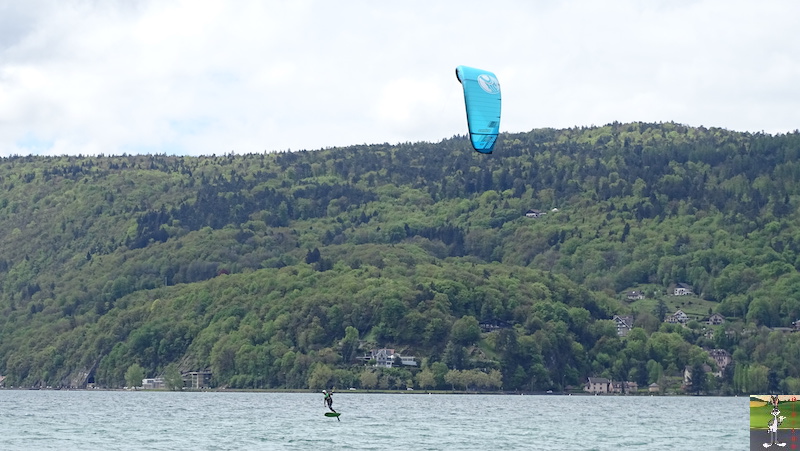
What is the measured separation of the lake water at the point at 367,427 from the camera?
82.8 m

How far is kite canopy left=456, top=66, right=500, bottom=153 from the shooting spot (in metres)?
65.3

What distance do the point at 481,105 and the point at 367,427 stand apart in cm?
4076

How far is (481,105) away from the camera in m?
66.1

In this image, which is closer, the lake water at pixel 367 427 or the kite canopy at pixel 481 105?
the kite canopy at pixel 481 105

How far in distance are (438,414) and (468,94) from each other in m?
61.4

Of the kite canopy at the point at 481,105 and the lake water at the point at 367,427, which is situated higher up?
the kite canopy at the point at 481,105

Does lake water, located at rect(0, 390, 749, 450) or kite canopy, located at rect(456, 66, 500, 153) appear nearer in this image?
kite canopy, located at rect(456, 66, 500, 153)

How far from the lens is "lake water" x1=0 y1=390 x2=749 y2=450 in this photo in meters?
82.8

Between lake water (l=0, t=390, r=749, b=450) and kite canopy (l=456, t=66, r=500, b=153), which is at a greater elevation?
kite canopy (l=456, t=66, r=500, b=153)

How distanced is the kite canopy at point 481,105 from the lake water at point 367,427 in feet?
70.1

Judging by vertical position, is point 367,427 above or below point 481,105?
below

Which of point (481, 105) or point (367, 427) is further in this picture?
point (367, 427)

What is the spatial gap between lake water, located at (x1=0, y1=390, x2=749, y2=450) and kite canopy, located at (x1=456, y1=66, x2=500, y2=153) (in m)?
21.4

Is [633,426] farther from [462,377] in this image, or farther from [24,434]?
[462,377]
